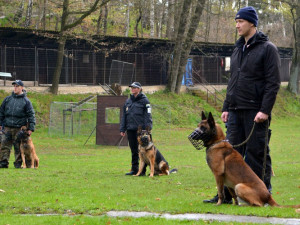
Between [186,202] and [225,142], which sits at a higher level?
[225,142]

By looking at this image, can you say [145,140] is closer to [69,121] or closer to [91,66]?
[69,121]

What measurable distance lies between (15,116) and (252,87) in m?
8.26

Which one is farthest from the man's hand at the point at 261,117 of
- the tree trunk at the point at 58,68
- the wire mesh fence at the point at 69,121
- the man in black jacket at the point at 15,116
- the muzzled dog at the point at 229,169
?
the tree trunk at the point at 58,68

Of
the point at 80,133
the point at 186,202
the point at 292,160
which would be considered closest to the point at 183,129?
the point at 80,133

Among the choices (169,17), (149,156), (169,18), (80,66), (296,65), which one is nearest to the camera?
(149,156)

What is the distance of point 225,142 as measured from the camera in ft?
24.6

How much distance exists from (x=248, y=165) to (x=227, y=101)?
965mm

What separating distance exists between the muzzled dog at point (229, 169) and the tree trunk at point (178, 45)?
29.5 metres

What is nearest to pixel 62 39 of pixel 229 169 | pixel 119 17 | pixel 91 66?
pixel 91 66

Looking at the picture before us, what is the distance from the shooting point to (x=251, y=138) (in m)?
7.46

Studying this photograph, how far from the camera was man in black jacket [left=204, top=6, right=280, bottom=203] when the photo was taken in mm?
7188

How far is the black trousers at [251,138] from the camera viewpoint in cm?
741

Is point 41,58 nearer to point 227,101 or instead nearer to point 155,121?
point 155,121

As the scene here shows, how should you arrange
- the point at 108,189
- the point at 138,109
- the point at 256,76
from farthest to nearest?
1. the point at 138,109
2. the point at 108,189
3. the point at 256,76
